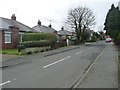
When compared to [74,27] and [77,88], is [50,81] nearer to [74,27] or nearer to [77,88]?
[77,88]

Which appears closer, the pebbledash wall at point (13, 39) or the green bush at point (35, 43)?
the green bush at point (35, 43)

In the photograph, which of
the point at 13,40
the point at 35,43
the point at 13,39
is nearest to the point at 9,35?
the point at 13,39

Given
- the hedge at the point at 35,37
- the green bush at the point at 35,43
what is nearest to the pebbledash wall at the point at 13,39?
the hedge at the point at 35,37

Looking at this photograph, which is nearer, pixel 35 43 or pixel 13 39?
pixel 35 43

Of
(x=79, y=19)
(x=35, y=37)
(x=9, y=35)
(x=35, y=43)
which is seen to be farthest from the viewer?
(x=79, y=19)

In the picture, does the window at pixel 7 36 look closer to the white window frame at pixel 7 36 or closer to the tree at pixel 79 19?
the white window frame at pixel 7 36

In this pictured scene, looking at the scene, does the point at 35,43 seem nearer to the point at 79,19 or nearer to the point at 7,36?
the point at 7,36

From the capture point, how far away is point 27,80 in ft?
35.8

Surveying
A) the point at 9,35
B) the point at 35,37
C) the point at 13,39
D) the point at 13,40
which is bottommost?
the point at 13,40

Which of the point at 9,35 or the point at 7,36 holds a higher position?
the point at 9,35

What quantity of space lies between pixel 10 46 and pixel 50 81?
28.1m

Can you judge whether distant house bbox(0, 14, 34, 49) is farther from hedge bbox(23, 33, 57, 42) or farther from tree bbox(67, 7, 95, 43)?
tree bbox(67, 7, 95, 43)

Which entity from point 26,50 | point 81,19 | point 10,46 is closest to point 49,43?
point 10,46

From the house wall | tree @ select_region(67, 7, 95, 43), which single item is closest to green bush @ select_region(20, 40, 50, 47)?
the house wall
